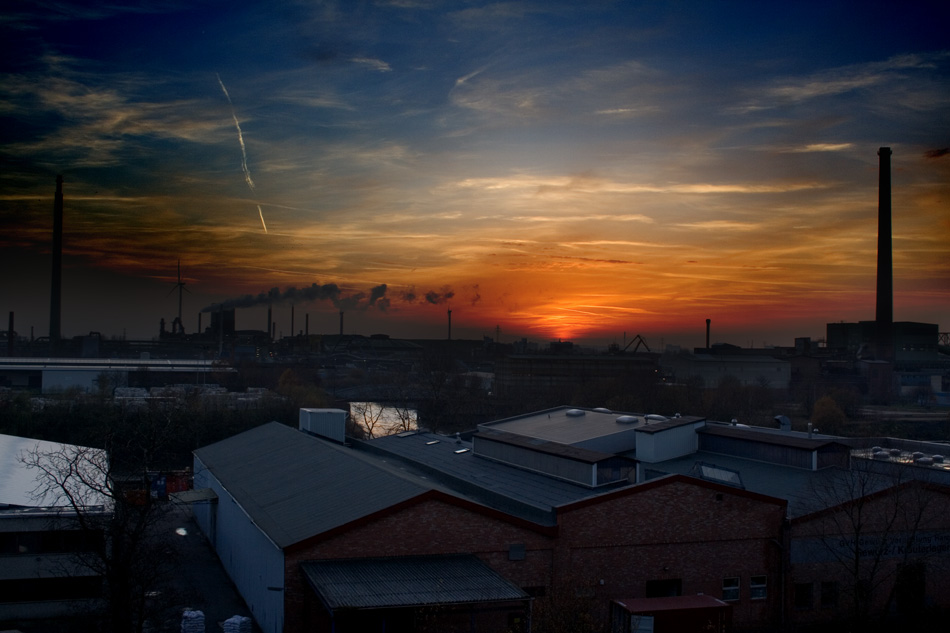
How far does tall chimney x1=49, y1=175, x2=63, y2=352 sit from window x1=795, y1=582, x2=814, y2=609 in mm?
85690

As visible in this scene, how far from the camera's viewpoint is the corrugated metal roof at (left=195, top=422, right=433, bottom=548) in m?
18.0

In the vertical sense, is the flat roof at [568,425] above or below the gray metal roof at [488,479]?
above

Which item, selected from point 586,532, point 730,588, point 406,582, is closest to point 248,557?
point 406,582

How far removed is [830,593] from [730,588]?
3109mm

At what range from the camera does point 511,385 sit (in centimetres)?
7462

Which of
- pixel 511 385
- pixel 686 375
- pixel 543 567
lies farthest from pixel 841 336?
pixel 543 567

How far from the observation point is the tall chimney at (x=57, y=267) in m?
85.6

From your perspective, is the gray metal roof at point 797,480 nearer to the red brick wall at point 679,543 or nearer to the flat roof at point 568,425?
the red brick wall at point 679,543

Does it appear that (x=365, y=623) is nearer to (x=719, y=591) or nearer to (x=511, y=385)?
(x=719, y=591)

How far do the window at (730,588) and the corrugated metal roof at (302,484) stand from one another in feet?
27.2

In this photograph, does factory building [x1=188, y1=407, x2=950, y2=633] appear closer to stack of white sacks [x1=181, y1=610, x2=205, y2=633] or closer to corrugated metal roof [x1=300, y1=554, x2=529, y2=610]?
corrugated metal roof [x1=300, y1=554, x2=529, y2=610]

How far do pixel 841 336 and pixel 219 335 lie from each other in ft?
267

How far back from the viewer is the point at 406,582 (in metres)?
15.8

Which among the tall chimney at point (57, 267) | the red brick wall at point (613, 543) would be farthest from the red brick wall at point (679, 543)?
the tall chimney at point (57, 267)
